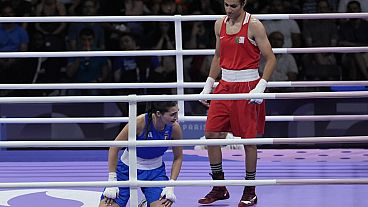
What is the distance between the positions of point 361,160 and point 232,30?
221 cm

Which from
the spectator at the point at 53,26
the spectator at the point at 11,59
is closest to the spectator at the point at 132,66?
the spectator at the point at 53,26

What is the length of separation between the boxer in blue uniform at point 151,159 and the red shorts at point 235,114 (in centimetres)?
67

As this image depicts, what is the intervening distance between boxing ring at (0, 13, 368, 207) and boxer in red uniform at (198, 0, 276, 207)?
250 millimetres

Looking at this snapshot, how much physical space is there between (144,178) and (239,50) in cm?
117

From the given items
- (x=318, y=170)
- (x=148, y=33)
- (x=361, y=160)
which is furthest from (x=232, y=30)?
(x=148, y=33)

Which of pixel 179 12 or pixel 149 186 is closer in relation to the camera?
pixel 149 186

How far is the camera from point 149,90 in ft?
31.5

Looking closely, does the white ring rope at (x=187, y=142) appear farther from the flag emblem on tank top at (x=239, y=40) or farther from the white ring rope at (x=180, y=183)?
the flag emblem on tank top at (x=239, y=40)

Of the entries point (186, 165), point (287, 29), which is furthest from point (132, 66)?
point (186, 165)

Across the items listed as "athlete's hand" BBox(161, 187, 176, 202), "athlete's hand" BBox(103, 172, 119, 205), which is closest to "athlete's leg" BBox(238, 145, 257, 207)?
"athlete's hand" BBox(161, 187, 176, 202)

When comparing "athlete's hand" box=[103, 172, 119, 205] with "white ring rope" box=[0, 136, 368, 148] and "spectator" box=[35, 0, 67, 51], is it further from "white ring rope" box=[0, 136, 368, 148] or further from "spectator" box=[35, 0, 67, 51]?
"spectator" box=[35, 0, 67, 51]

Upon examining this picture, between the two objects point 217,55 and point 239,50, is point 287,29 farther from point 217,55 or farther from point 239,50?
point 239,50

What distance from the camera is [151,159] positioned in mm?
5812

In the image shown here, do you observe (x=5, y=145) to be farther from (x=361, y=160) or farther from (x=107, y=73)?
(x=107, y=73)
